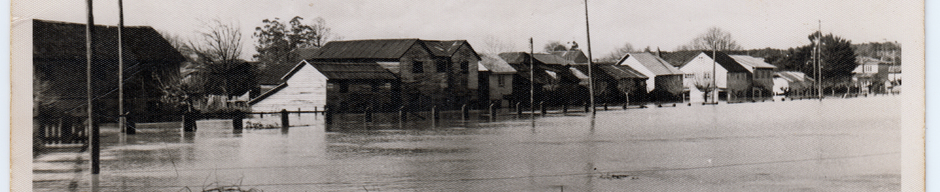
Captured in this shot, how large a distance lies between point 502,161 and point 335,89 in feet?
49.5

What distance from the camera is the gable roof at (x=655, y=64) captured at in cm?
4416

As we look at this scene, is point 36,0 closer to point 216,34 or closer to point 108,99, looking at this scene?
point 216,34

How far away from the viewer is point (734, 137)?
15500 millimetres

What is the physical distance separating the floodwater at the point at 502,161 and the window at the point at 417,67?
11445 millimetres

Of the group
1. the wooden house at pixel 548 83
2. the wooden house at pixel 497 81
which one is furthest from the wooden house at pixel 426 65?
the wooden house at pixel 548 83

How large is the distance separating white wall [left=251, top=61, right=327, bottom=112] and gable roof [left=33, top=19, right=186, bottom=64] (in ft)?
18.4

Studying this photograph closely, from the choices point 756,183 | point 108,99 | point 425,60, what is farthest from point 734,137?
point 425,60

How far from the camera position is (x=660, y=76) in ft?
143

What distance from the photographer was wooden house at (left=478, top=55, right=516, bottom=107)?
35.4m

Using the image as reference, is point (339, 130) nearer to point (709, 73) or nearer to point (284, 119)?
point (284, 119)

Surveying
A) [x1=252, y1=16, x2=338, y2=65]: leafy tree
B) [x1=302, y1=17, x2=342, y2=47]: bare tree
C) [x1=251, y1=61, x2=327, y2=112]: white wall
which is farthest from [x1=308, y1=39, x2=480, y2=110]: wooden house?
[x1=302, y1=17, x2=342, y2=47]: bare tree

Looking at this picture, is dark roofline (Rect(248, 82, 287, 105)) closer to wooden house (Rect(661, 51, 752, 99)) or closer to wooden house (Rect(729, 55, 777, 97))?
wooden house (Rect(729, 55, 777, 97))

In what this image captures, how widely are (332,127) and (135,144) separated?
650 centimetres

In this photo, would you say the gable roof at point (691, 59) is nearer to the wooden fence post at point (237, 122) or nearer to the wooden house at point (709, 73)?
the wooden house at point (709, 73)
